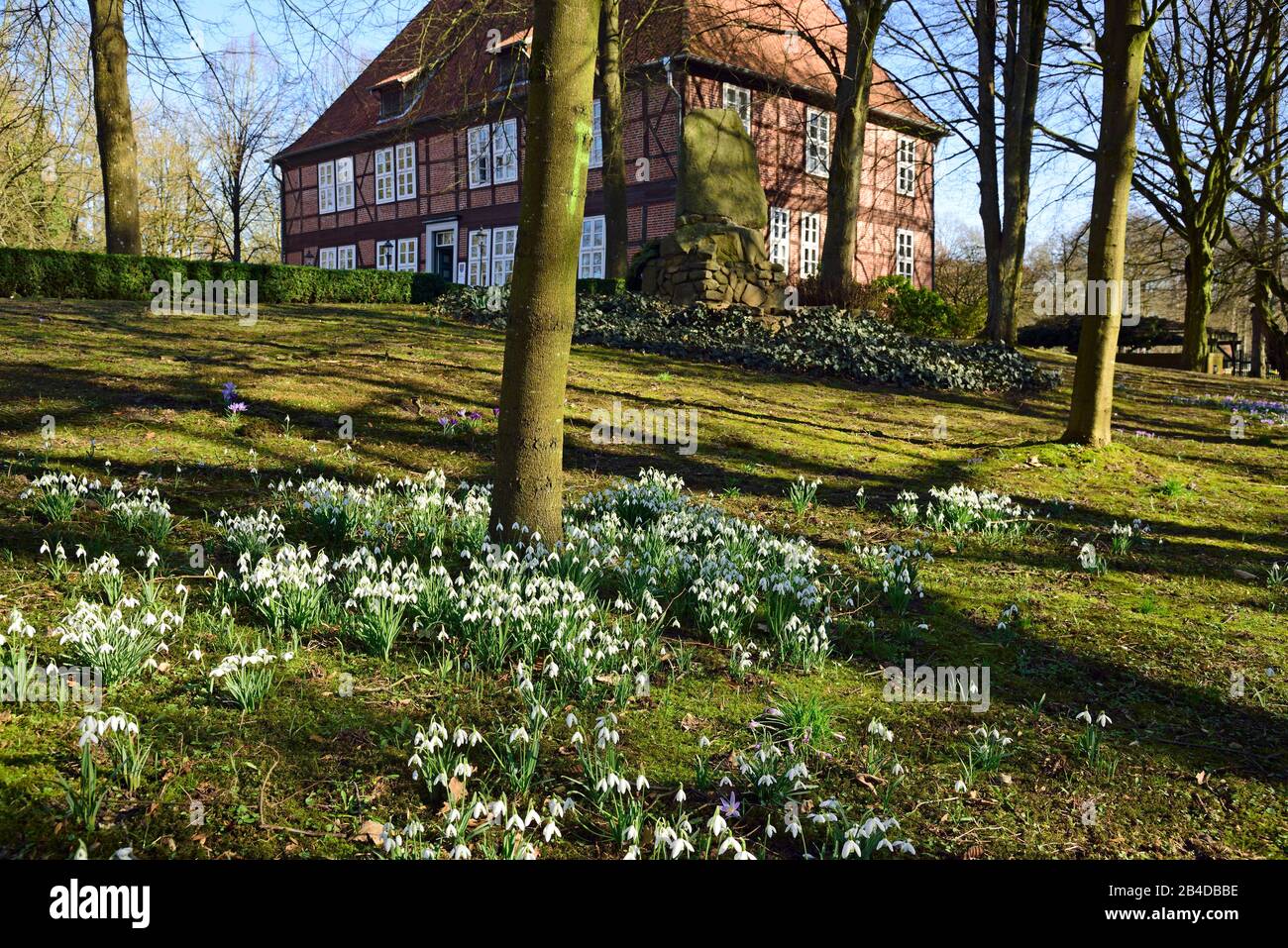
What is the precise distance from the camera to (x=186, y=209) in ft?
146

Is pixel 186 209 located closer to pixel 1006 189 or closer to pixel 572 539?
pixel 1006 189

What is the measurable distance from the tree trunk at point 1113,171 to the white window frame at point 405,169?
32.4 metres

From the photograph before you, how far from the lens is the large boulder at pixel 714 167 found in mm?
17875

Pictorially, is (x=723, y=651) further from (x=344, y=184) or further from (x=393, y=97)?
(x=344, y=184)

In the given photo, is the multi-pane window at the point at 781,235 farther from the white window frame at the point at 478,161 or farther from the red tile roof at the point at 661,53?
the white window frame at the point at 478,161

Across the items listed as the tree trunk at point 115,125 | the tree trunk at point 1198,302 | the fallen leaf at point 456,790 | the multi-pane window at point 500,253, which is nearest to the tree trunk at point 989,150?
the tree trunk at point 1198,302

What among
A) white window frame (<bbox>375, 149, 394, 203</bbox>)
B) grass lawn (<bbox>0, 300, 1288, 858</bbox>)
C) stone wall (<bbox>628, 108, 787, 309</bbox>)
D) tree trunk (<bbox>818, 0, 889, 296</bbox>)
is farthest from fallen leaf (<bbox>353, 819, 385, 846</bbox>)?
white window frame (<bbox>375, 149, 394, 203</bbox>)

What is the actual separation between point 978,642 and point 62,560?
177 inches

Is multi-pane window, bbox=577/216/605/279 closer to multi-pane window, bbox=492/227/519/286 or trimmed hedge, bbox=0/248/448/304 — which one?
multi-pane window, bbox=492/227/519/286

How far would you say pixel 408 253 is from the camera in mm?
38250

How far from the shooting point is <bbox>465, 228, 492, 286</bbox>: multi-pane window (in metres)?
34.8

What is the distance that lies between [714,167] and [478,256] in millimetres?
18898
